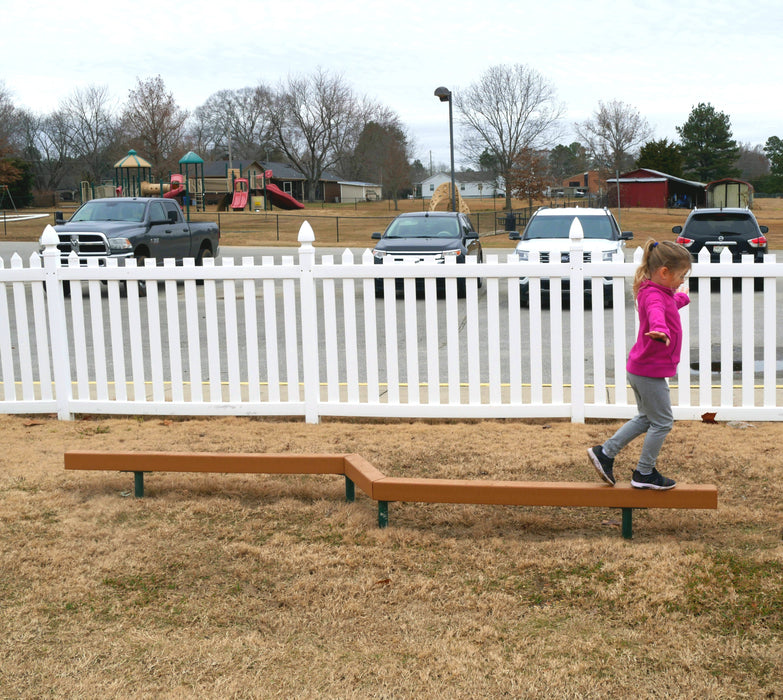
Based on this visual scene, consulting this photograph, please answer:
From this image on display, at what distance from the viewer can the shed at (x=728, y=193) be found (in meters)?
66.2

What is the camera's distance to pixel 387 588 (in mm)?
3891

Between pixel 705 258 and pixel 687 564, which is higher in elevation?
pixel 705 258

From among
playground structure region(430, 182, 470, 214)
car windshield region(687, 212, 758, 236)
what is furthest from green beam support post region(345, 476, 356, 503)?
playground structure region(430, 182, 470, 214)

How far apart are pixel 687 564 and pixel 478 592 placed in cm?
97

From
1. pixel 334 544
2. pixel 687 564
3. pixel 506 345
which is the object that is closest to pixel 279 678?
pixel 334 544

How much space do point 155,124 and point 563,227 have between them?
61.7 m

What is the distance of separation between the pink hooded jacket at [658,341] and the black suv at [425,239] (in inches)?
449

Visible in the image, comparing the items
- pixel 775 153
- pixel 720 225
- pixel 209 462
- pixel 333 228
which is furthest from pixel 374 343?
pixel 775 153

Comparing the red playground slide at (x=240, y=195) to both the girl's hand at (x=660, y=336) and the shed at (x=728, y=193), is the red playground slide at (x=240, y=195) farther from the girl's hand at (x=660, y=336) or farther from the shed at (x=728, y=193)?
the girl's hand at (x=660, y=336)

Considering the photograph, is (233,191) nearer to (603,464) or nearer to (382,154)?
(382,154)

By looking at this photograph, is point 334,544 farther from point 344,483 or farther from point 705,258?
point 705,258

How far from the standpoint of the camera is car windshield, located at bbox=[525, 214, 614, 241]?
53.3 feet

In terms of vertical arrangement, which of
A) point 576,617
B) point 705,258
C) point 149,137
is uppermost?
point 149,137

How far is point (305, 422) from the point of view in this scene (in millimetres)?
7031
